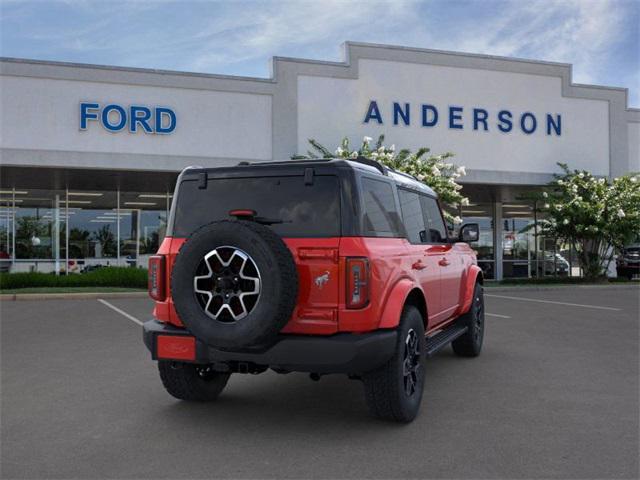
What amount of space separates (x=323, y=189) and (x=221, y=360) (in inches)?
57.5

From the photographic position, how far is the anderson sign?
21969 millimetres

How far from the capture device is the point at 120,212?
23.5 m

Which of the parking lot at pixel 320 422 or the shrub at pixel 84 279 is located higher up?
the shrub at pixel 84 279

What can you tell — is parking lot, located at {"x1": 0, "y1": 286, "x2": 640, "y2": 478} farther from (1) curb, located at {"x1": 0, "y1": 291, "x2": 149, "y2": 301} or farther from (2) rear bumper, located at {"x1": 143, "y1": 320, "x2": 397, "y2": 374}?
(1) curb, located at {"x1": 0, "y1": 291, "x2": 149, "y2": 301}

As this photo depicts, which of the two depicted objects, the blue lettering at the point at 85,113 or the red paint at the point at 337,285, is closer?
the red paint at the point at 337,285

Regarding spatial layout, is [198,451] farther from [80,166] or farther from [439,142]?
[439,142]

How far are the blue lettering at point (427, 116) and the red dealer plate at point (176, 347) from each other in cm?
1890

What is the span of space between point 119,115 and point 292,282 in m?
16.5

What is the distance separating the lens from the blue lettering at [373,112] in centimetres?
2169

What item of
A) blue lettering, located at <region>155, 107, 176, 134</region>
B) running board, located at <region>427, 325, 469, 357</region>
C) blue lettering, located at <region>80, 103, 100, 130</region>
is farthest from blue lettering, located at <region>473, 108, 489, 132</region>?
running board, located at <region>427, 325, 469, 357</region>

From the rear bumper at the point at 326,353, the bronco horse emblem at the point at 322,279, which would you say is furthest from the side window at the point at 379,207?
the rear bumper at the point at 326,353

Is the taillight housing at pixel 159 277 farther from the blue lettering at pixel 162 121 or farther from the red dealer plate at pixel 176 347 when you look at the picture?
the blue lettering at pixel 162 121

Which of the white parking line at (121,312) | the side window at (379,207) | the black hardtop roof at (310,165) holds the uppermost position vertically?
the black hardtop roof at (310,165)

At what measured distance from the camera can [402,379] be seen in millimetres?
4715
